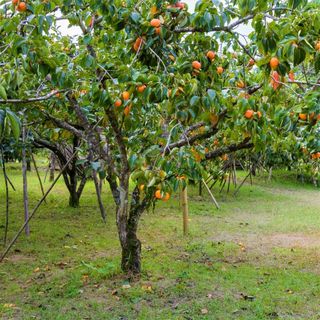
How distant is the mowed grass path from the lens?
155 inches

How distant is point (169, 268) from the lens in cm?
517

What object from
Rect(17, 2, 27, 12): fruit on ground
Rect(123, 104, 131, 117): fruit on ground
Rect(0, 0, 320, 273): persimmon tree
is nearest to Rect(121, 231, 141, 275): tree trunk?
Rect(0, 0, 320, 273): persimmon tree

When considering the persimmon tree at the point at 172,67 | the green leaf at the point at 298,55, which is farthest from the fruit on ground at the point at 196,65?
the green leaf at the point at 298,55

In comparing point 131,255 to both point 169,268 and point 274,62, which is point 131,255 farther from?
point 274,62

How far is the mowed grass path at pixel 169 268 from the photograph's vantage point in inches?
155

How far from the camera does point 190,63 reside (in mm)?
3338

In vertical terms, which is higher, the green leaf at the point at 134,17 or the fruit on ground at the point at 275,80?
the green leaf at the point at 134,17

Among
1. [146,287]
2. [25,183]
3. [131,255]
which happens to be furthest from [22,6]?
[25,183]

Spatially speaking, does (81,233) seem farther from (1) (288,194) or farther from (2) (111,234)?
(1) (288,194)

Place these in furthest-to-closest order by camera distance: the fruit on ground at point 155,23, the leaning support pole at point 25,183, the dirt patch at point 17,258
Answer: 1. the leaning support pole at point 25,183
2. the dirt patch at point 17,258
3. the fruit on ground at point 155,23

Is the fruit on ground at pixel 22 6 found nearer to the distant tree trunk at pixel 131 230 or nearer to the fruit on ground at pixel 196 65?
the fruit on ground at pixel 196 65

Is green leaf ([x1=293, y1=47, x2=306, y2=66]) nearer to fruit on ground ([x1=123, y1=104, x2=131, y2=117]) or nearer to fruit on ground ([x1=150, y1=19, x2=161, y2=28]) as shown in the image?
fruit on ground ([x1=150, y1=19, x2=161, y2=28])

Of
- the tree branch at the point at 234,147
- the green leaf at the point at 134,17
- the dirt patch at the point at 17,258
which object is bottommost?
the dirt patch at the point at 17,258

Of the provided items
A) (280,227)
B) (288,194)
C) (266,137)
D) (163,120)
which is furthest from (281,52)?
(288,194)
